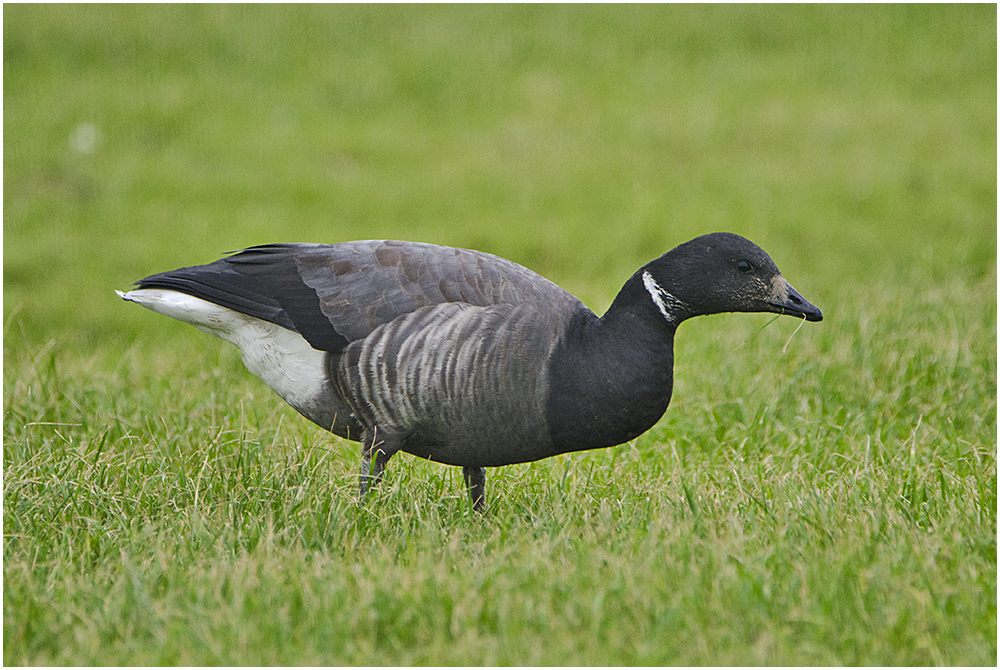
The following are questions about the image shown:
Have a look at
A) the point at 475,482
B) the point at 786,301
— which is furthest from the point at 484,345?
the point at 786,301

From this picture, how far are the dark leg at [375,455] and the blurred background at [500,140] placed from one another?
12.7 feet

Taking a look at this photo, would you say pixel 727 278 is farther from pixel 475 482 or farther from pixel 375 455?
pixel 375 455

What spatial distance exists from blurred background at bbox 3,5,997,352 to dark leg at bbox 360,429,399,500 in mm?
3871

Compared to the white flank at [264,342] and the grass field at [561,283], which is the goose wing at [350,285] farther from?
the grass field at [561,283]

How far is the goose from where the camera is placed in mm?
4266

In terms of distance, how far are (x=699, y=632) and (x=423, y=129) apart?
10266 mm

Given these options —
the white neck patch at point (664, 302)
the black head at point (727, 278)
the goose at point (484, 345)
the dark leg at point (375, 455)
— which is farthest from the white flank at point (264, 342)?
the black head at point (727, 278)

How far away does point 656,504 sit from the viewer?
4.34m

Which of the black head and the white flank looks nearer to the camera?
the black head

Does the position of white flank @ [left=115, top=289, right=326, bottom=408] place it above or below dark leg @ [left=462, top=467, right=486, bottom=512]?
above

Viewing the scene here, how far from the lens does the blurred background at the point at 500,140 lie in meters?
10.2

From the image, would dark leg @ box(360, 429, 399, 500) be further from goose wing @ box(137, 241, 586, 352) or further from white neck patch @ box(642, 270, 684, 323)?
white neck patch @ box(642, 270, 684, 323)

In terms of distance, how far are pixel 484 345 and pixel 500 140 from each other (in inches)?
341

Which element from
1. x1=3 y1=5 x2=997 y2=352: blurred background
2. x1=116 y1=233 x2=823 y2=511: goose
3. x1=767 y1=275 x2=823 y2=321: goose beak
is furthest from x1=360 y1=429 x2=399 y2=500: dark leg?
x1=3 y1=5 x2=997 y2=352: blurred background
